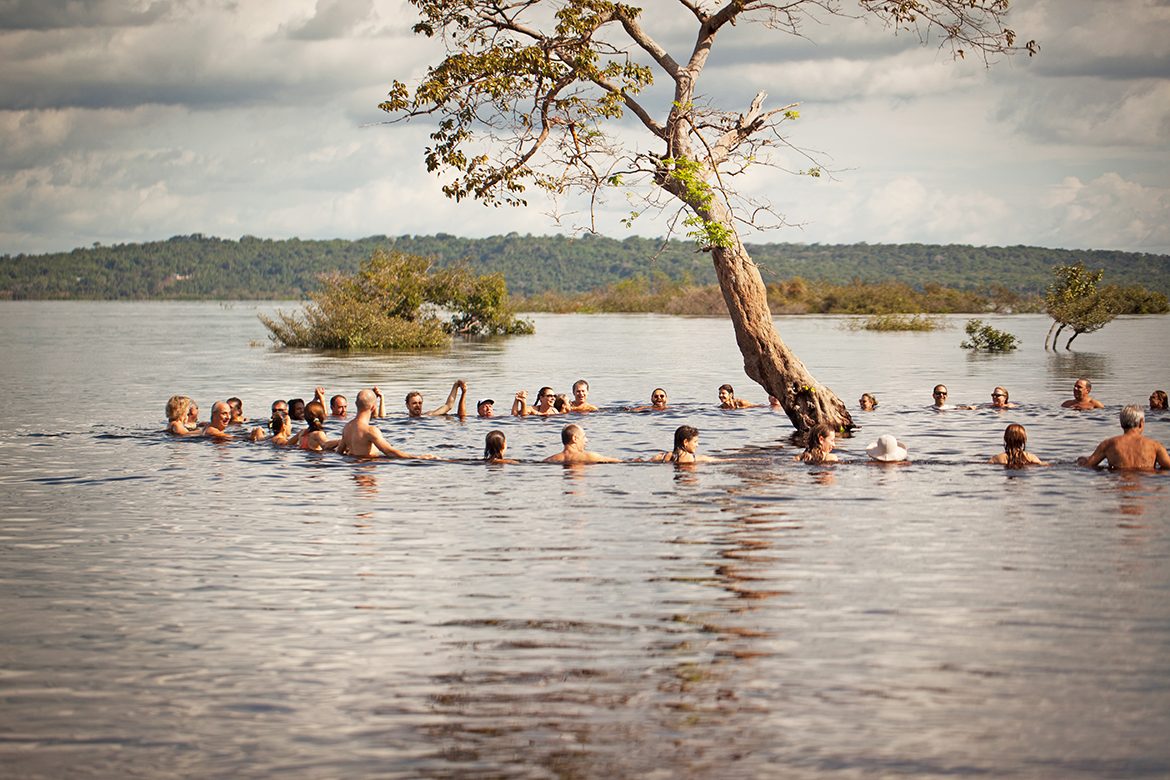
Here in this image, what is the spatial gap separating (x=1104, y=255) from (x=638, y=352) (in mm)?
135229

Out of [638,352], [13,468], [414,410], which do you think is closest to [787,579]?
[13,468]

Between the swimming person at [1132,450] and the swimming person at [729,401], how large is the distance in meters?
12.1

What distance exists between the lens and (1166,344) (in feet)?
197

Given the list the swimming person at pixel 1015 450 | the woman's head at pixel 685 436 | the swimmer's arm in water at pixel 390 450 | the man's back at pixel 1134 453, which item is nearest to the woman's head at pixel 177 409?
the swimmer's arm in water at pixel 390 450

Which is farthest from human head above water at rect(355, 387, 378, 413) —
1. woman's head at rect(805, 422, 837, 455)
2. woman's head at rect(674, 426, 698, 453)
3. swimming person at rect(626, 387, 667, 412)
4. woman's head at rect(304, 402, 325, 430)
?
swimming person at rect(626, 387, 667, 412)

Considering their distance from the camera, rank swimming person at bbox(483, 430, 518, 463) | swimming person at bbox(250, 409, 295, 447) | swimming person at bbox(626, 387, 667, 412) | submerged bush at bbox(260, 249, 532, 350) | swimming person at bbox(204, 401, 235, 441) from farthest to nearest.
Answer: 1. submerged bush at bbox(260, 249, 532, 350)
2. swimming person at bbox(626, 387, 667, 412)
3. swimming person at bbox(204, 401, 235, 441)
4. swimming person at bbox(250, 409, 295, 447)
5. swimming person at bbox(483, 430, 518, 463)

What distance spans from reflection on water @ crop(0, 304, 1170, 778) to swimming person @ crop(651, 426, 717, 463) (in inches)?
15.2

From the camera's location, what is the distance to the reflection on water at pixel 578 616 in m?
6.73

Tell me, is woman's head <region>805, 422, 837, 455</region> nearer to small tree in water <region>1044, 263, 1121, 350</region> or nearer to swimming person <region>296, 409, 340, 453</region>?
swimming person <region>296, 409, 340, 453</region>

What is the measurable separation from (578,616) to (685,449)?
9.53 meters

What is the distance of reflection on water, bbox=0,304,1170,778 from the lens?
673 cm

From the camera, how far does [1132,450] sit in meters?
17.5

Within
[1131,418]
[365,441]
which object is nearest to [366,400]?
[365,441]

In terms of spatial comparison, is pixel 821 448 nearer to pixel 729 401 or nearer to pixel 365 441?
pixel 365 441
